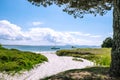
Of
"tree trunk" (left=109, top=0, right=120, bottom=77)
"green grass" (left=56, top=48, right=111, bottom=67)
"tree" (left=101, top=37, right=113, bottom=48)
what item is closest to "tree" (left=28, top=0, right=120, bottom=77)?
"tree trunk" (left=109, top=0, right=120, bottom=77)

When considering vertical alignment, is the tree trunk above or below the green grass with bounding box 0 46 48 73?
above

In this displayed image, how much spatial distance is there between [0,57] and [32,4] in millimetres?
6405

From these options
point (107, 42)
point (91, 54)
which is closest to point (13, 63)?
point (91, 54)

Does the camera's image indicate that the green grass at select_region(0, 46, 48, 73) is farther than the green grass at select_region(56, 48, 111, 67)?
No

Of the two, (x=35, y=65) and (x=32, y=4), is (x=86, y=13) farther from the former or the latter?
(x=35, y=65)

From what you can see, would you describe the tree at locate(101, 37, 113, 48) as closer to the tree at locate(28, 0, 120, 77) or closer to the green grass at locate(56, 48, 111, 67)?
the green grass at locate(56, 48, 111, 67)

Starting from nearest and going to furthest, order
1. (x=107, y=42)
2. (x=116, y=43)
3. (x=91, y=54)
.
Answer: (x=116, y=43) → (x=91, y=54) → (x=107, y=42)

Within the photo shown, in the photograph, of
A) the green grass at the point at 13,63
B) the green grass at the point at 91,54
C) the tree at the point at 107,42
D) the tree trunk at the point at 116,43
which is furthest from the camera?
the tree at the point at 107,42

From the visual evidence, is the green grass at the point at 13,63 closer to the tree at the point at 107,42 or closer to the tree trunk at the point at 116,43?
the tree trunk at the point at 116,43

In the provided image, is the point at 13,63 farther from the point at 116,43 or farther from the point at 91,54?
the point at 91,54

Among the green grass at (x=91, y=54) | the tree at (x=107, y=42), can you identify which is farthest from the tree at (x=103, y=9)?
the tree at (x=107, y=42)

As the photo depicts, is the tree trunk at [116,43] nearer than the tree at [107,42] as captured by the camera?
Yes

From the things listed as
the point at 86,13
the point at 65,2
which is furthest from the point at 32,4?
the point at 86,13

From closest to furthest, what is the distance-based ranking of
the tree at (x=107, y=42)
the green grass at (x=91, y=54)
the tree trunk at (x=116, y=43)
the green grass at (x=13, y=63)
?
the tree trunk at (x=116, y=43), the green grass at (x=13, y=63), the green grass at (x=91, y=54), the tree at (x=107, y=42)
